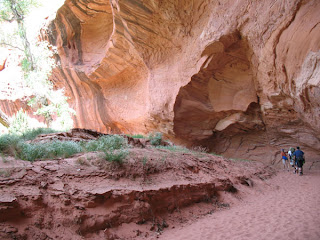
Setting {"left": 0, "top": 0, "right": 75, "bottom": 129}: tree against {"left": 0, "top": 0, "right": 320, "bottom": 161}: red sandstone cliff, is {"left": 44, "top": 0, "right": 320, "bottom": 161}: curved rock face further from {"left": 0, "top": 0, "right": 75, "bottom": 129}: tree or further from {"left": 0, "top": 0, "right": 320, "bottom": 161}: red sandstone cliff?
{"left": 0, "top": 0, "right": 75, "bottom": 129}: tree

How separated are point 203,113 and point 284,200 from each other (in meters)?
6.08

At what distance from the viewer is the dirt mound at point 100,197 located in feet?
10.5

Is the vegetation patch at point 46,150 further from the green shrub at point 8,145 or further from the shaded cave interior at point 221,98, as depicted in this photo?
the shaded cave interior at point 221,98

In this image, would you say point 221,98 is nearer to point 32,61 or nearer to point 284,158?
point 284,158

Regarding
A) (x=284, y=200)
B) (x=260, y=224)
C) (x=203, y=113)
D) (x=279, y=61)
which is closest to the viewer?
(x=260, y=224)

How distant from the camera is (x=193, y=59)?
951cm

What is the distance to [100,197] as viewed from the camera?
373 centimetres

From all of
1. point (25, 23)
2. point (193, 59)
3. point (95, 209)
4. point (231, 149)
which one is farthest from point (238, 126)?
point (25, 23)

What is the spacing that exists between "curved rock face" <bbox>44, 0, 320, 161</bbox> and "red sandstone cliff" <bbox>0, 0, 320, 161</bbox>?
41 millimetres

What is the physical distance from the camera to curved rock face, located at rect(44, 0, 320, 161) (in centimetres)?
668

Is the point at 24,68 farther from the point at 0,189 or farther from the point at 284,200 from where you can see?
the point at 284,200

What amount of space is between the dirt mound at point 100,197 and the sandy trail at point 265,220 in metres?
0.41

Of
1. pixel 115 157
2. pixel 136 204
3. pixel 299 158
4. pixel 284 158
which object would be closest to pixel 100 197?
pixel 136 204

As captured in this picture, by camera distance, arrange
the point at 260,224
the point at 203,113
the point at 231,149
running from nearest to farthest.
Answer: the point at 260,224
the point at 203,113
the point at 231,149
